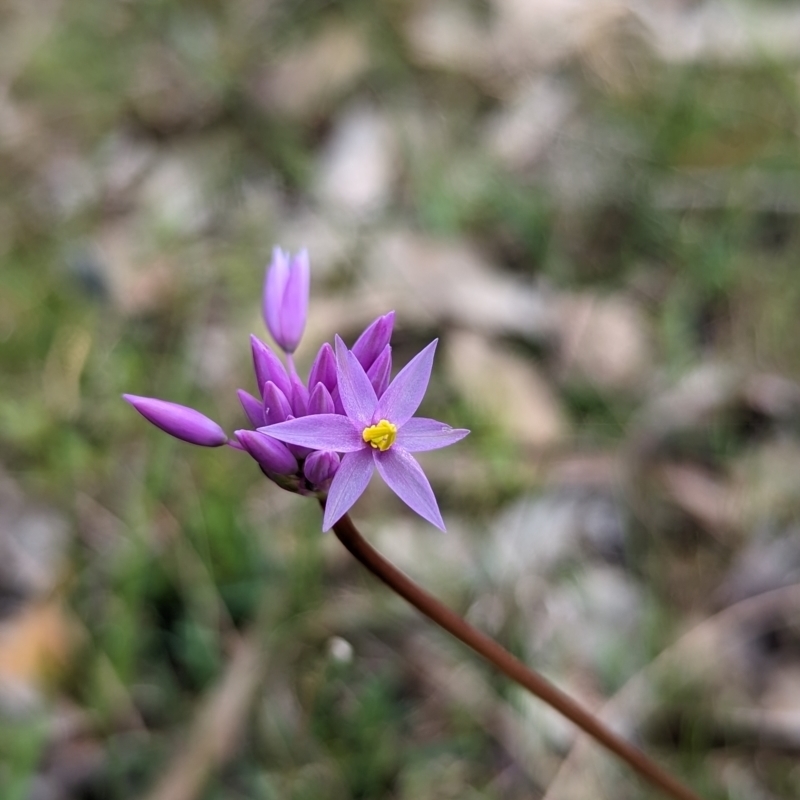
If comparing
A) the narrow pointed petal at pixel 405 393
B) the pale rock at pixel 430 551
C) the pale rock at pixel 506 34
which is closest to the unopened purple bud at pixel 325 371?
the narrow pointed petal at pixel 405 393

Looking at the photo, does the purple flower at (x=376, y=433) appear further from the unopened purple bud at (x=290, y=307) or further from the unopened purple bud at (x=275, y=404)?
the unopened purple bud at (x=290, y=307)

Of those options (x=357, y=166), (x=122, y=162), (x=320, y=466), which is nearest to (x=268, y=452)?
(x=320, y=466)

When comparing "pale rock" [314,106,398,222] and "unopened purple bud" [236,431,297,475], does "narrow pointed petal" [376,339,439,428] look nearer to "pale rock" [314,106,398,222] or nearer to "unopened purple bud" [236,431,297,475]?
"unopened purple bud" [236,431,297,475]

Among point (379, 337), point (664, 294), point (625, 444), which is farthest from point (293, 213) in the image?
point (379, 337)

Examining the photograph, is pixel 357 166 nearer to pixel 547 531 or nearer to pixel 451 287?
pixel 451 287

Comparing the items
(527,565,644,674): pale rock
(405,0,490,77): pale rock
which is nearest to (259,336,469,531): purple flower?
(527,565,644,674): pale rock
